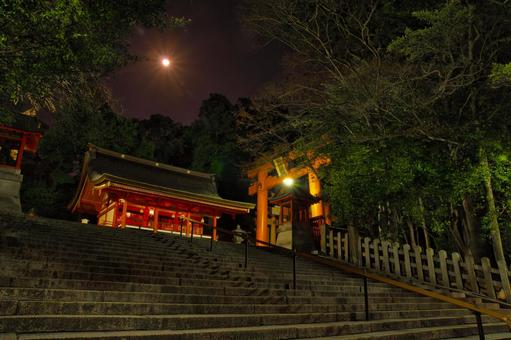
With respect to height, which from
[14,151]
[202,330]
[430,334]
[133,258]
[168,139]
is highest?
[168,139]

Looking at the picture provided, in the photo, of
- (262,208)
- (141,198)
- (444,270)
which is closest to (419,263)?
(444,270)

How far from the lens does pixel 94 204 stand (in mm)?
22203

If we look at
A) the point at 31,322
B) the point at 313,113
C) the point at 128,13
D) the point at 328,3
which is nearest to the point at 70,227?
the point at 128,13

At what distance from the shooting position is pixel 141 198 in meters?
18.0

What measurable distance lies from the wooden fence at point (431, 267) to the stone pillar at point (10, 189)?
15053mm

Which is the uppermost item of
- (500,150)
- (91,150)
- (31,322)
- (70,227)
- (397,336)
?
(91,150)

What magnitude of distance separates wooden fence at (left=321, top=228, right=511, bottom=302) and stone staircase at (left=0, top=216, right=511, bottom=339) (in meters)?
1.72

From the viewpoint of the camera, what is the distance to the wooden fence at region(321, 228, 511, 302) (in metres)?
8.31

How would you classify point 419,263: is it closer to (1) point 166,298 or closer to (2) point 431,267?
(2) point 431,267

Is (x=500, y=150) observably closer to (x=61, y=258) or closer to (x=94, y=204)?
(x=61, y=258)

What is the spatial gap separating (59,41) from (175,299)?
16.2ft

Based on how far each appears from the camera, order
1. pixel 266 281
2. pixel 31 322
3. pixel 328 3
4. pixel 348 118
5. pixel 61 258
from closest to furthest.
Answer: pixel 31 322 < pixel 61 258 < pixel 266 281 < pixel 328 3 < pixel 348 118

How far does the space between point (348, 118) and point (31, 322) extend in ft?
34.1

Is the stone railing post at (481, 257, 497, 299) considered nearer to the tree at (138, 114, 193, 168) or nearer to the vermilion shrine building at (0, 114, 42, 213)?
the vermilion shrine building at (0, 114, 42, 213)
